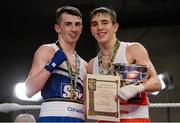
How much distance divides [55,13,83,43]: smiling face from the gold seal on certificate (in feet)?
0.92

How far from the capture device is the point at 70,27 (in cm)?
187

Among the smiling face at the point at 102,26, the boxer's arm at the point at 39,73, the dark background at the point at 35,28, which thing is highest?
the dark background at the point at 35,28

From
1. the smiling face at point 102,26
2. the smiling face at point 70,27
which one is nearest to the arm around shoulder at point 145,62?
the smiling face at point 102,26

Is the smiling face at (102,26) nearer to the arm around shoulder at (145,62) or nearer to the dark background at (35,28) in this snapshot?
the arm around shoulder at (145,62)

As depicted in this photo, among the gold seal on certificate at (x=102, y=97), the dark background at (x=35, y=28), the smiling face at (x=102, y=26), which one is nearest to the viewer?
the gold seal on certificate at (x=102, y=97)

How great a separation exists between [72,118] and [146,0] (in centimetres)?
283

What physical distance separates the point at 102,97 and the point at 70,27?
1.33 feet

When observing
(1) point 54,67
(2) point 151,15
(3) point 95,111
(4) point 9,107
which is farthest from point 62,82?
(2) point 151,15

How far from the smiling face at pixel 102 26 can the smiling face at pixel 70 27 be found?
0.25 ft

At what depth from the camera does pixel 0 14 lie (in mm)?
4340

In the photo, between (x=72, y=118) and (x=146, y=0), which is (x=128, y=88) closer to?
(x=72, y=118)

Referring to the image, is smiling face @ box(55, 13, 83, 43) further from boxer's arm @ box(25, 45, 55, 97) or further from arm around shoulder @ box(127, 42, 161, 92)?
arm around shoulder @ box(127, 42, 161, 92)

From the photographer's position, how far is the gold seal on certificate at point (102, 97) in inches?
65.1

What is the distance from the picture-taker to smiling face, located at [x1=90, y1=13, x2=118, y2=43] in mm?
1846
